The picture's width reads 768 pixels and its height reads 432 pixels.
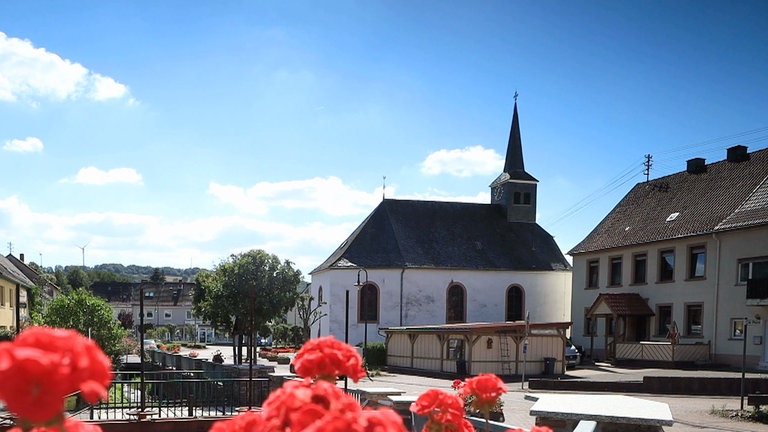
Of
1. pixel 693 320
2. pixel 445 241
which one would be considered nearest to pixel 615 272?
pixel 693 320

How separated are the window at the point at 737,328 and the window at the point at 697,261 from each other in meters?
2.76

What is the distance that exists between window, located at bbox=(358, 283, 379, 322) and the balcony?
21.5 metres

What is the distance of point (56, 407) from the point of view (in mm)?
1532

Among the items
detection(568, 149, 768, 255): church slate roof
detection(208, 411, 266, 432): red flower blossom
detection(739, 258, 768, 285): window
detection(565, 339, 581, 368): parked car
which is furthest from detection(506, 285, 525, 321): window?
detection(208, 411, 266, 432): red flower blossom

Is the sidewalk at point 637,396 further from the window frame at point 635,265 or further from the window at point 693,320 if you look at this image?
the window frame at point 635,265

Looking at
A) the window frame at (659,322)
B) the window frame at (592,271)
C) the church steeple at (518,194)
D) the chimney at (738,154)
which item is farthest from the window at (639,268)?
the church steeple at (518,194)

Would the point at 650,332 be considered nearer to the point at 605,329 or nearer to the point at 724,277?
the point at 605,329

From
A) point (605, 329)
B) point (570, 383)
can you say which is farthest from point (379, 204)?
point (570, 383)

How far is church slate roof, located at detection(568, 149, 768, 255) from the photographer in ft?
96.8

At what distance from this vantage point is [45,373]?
58.9 inches

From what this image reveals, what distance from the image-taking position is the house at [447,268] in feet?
140

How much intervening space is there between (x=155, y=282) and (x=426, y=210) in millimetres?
66058

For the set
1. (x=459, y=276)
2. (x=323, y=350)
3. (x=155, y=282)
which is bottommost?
(x=155, y=282)

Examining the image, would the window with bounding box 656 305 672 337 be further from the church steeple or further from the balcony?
the church steeple
